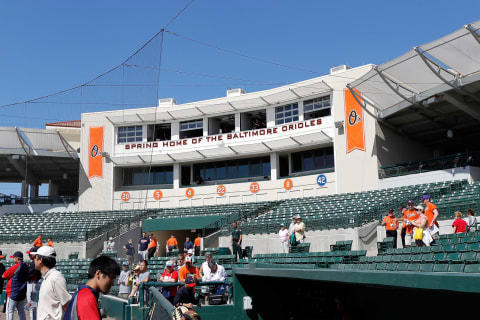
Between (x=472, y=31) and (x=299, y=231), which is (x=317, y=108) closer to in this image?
(x=472, y=31)

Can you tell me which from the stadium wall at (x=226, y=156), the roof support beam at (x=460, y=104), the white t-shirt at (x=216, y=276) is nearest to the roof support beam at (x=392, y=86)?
the roof support beam at (x=460, y=104)

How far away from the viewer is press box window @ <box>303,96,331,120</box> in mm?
31562

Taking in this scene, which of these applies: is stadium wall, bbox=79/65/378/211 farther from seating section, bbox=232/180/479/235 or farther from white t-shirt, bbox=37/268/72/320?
white t-shirt, bbox=37/268/72/320

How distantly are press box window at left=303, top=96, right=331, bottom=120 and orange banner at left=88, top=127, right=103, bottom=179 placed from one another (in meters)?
14.7

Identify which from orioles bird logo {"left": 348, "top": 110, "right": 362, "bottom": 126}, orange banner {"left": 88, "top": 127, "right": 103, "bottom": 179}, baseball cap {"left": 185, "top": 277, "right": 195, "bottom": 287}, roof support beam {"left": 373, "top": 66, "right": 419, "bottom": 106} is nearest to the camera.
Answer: baseball cap {"left": 185, "top": 277, "right": 195, "bottom": 287}

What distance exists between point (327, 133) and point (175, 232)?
35.2ft

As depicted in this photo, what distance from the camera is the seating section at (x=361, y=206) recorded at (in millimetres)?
18375

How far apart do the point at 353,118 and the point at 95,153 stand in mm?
18287

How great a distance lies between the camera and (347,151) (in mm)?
29594

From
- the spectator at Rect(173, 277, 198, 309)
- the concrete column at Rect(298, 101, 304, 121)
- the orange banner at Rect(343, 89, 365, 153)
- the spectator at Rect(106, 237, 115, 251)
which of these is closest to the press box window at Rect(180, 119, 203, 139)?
the concrete column at Rect(298, 101, 304, 121)

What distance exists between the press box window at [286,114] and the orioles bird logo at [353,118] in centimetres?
428

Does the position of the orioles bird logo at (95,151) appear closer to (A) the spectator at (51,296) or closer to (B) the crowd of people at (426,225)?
(B) the crowd of people at (426,225)

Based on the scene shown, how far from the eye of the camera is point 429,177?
24.7 m

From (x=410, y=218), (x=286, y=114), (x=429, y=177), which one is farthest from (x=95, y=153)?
(x=410, y=218)
